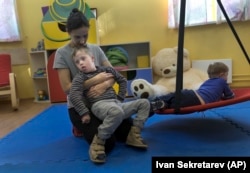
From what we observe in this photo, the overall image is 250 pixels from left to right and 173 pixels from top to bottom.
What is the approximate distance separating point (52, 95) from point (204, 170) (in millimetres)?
2501

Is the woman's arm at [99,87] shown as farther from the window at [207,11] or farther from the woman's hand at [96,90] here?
the window at [207,11]

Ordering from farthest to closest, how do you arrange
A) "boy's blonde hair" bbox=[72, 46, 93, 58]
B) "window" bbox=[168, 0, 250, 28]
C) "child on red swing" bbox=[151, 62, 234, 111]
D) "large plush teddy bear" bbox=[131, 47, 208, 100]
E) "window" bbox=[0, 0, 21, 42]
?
"window" bbox=[0, 0, 21, 42] → "window" bbox=[168, 0, 250, 28] → "large plush teddy bear" bbox=[131, 47, 208, 100] → "child on red swing" bbox=[151, 62, 234, 111] → "boy's blonde hair" bbox=[72, 46, 93, 58]

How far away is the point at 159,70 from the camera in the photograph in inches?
121

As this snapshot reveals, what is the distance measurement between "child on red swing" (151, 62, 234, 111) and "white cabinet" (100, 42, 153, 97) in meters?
1.40

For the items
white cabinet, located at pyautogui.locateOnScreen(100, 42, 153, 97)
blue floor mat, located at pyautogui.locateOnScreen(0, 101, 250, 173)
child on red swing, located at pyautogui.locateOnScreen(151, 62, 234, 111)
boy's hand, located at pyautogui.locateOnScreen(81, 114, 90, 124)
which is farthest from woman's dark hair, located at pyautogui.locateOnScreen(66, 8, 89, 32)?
white cabinet, located at pyautogui.locateOnScreen(100, 42, 153, 97)

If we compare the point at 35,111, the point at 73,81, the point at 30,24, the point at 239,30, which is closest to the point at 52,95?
the point at 35,111

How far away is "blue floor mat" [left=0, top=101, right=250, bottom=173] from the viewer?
1375 mm

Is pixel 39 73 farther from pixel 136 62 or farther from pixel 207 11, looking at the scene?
pixel 207 11

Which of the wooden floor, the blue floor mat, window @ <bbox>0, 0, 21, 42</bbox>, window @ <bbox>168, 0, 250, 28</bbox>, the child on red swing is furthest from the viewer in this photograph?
window @ <bbox>0, 0, 21, 42</bbox>

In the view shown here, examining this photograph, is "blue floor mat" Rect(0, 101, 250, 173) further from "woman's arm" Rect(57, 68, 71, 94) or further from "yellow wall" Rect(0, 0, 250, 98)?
"yellow wall" Rect(0, 0, 250, 98)

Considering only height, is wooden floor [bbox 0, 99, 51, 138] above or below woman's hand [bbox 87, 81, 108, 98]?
below

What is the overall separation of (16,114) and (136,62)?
151 centimetres

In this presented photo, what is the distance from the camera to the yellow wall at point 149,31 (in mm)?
3211

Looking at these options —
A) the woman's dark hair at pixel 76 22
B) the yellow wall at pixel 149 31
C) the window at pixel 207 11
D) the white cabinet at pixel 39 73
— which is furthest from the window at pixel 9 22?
the woman's dark hair at pixel 76 22
